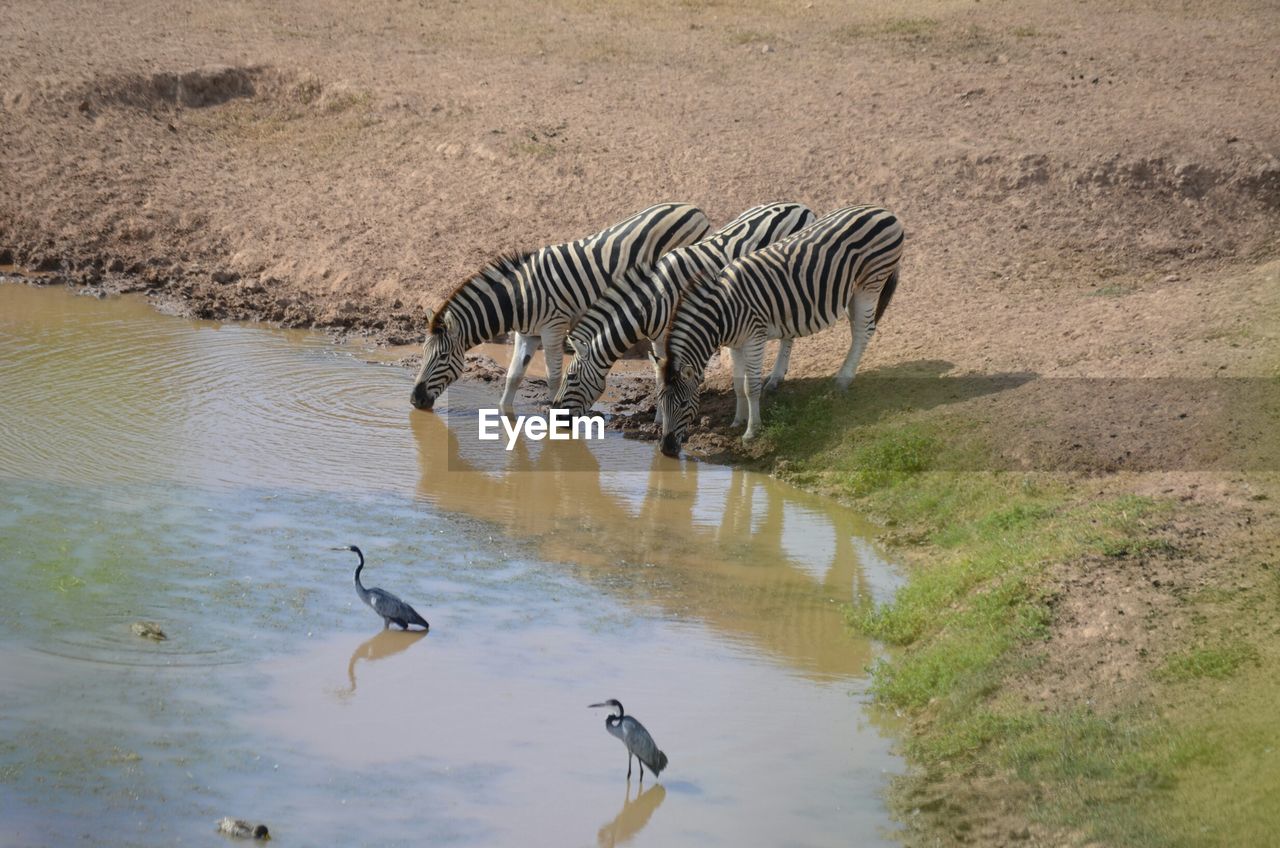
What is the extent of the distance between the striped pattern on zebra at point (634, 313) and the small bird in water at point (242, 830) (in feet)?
21.2

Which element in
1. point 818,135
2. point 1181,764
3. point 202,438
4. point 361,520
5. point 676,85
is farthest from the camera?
point 676,85

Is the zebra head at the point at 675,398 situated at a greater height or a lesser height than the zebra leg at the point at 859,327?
lesser

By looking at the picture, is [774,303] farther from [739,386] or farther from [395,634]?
[395,634]

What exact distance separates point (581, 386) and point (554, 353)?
0.69 metres

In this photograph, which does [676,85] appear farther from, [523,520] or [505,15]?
[523,520]

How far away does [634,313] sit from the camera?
1196cm

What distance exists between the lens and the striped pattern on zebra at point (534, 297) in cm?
1243

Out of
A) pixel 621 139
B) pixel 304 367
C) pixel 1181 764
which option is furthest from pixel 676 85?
pixel 1181 764

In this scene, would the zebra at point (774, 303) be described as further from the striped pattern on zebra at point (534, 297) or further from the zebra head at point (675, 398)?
the striped pattern on zebra at point (534, 297)

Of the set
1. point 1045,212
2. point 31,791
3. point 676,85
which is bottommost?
point 31,791

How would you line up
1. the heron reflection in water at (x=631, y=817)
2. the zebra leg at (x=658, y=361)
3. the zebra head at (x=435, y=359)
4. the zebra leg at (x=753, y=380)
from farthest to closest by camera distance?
the zebra head at (x=435, y=359)
the zebra leg at (x=658, y=361)
the zebra leg at (x=753, y=380)
the heron reflection in water at (x=631, y=817)

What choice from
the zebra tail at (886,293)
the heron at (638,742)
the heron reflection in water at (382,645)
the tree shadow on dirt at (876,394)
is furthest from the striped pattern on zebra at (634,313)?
the heron at (638,742)

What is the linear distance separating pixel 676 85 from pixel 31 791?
14.0 metres

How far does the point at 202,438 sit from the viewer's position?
37.2ft
